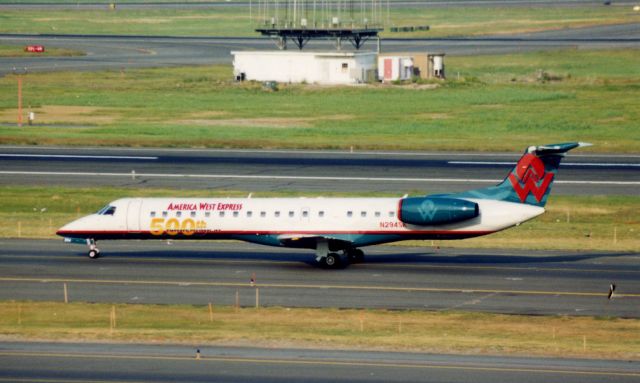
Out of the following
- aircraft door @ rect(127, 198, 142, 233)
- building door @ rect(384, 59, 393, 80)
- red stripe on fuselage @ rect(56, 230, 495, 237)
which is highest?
building door @ rect(384, 59, 393, 80)

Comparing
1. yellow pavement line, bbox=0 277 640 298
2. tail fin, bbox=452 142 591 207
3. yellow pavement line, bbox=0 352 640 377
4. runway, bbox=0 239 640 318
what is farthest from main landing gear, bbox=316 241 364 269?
yellow pavement line, bbox=0 352 640 377

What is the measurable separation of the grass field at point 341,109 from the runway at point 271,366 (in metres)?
54.1

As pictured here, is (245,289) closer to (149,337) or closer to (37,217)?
(149,337)

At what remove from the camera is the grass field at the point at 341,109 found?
93938mm

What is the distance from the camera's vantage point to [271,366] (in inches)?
1399

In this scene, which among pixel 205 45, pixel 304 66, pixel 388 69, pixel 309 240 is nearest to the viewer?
pixel 309 240

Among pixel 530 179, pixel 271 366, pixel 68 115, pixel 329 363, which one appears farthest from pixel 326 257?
pixel 68 115

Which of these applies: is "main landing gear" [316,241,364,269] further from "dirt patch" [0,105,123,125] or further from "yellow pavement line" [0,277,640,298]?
"dirt patch" [0,105,123,125]

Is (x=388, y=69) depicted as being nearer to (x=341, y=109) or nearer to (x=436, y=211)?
(x=341, y=109)

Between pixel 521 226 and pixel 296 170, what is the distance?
2064cm

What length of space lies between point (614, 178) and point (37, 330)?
44.8 m

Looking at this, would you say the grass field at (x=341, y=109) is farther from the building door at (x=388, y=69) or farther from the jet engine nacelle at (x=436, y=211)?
the jet engine nacelle at (x=436, y=211)

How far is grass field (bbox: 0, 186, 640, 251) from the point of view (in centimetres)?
5834

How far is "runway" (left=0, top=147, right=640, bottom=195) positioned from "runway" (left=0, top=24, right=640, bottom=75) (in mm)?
61756
